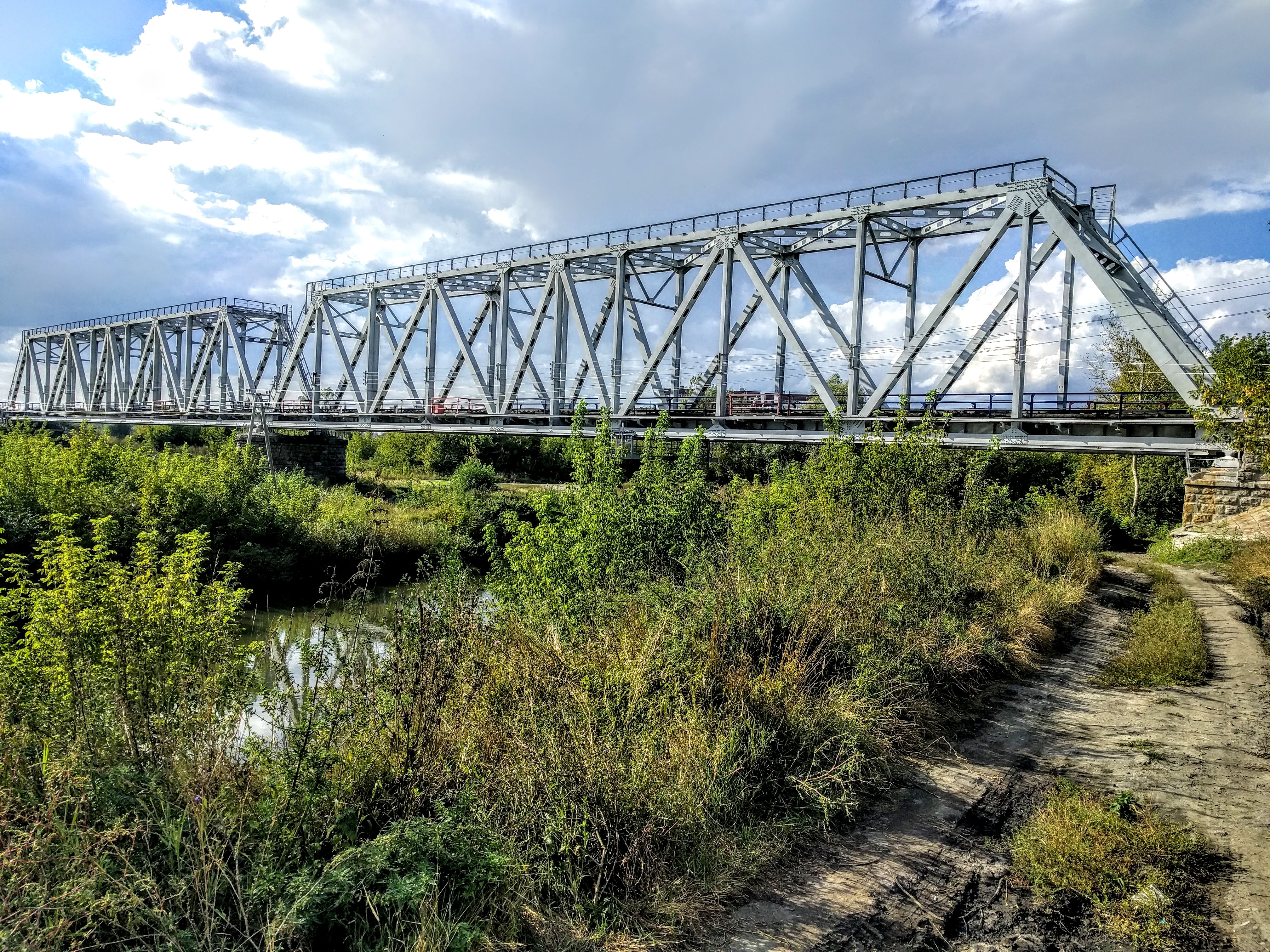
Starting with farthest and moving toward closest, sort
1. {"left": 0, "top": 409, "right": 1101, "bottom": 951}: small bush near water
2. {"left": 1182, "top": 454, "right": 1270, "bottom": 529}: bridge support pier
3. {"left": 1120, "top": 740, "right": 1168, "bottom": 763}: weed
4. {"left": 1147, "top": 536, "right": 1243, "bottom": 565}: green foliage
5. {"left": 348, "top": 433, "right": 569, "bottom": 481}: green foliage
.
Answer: {"left": 348, "top": 433, "right": 569, "bottom": 481}: green foliage < {"left": 1147, "top": 536, "right": 1243, "bottom": 565}: green foliage < {"left": 1182, "top": 454, "right": 1270, "bottom": 529}: bridge support pier < {"left": 1120, "top": 740, "right": 1168, "bottom": 763}: weed < {"left": 0, "top": 409, "right": 1101, "bottom": 951}: small bush near water

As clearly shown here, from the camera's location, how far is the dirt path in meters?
4.00

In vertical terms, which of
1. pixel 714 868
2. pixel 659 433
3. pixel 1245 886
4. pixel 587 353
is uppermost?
pixel 587 353

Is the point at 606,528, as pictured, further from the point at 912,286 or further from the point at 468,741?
the point at 912,286

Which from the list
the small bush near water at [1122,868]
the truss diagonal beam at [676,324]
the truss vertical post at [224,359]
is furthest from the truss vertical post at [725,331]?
the truss vertical post at [224,359]

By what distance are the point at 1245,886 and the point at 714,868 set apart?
3200 mm

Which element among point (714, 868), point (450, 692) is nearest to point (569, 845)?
point (714, 868)

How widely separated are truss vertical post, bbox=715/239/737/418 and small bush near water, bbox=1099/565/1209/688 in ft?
59.4

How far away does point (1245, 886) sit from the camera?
14.6 ft

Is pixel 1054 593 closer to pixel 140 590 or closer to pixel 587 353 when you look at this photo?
pixel 140 590

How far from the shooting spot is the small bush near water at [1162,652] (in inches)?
344

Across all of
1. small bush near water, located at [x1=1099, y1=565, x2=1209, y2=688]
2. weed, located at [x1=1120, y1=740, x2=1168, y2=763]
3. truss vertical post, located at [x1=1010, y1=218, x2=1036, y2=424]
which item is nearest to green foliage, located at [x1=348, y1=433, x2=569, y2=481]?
truss vertical post, located at [x1=1010, y1=218, x2=1036, y2=424]

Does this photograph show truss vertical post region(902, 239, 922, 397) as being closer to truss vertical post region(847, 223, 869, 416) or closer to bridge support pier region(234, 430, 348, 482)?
truss vertical post region(847, 223, 869, 416)

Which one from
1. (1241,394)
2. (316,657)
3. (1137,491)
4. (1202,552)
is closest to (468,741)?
(316,657)

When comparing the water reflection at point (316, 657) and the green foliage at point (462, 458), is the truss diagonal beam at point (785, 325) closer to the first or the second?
the water reflection at point (316, 657)
